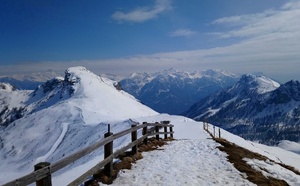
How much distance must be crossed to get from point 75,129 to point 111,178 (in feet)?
283

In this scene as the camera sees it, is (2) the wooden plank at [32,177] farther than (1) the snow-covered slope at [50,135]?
No

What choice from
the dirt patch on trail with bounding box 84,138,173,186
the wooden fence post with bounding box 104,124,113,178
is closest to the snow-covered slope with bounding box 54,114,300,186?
the dirt patch on trail with bounding box 84,138,173,186

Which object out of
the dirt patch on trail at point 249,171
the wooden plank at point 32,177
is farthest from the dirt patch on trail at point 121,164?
the dirt patch on trail at point 249,171

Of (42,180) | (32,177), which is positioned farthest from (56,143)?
(32,177)

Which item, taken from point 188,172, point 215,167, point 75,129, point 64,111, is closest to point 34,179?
point 188,172

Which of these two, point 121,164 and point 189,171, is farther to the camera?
point 121,164

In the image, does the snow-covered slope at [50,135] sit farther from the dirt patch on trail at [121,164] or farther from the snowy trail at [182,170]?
the snowy trail at [182,170]

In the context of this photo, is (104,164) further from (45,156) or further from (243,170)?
(45,156)

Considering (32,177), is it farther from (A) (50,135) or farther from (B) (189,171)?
(A) (50,135)

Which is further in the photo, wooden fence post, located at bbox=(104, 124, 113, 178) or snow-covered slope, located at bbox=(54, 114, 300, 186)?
wooden fence post, located at bbox=(104, 124, 113, 178)

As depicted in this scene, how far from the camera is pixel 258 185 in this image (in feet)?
43.0

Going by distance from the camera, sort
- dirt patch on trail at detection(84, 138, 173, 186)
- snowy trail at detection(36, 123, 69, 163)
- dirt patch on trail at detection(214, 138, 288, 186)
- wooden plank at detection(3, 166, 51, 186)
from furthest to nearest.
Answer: snowy trail at detection(36, 123, 69, 163) < dirt patch on trail at detection(214, 138, 288, 186) < dirt patch on trail at detection(84, 138, 173, 186) < wooden plank at detection(3, 166, 51, 186)

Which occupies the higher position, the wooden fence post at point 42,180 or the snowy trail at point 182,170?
the wooden fence post at point 42,180

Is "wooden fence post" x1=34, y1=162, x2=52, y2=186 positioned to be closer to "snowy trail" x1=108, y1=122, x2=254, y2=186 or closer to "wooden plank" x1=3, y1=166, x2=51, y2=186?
"wooden plank" x1=3, y1=166, x2=51, y2=186
